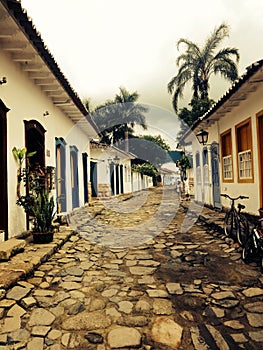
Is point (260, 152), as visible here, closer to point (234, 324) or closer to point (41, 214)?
point (234, 324)

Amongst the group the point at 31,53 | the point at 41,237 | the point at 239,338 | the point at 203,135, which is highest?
the point at 31,53

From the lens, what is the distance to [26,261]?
410cm

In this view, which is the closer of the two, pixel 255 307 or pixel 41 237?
pixel 255 307

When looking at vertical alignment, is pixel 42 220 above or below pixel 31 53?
below

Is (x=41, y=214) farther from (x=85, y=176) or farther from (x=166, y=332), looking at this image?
(x=85, y=176)

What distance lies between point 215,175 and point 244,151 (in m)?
3.25

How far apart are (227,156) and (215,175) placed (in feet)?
5.88

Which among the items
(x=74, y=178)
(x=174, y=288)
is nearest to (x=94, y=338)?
(x=174, y=288)

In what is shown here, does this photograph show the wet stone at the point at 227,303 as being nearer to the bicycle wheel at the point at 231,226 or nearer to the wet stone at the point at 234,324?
the wet stone at the point at 234,324

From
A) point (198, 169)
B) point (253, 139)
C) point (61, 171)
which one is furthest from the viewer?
point (198, 169)

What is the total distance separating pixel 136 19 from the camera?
332 inches

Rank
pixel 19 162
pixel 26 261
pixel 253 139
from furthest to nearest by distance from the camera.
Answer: pixel 253 139 < pixel 19 162 < pixel 26 261

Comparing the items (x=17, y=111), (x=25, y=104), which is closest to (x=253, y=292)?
(x=17, y=111)

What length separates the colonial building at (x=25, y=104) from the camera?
15.0 feet
